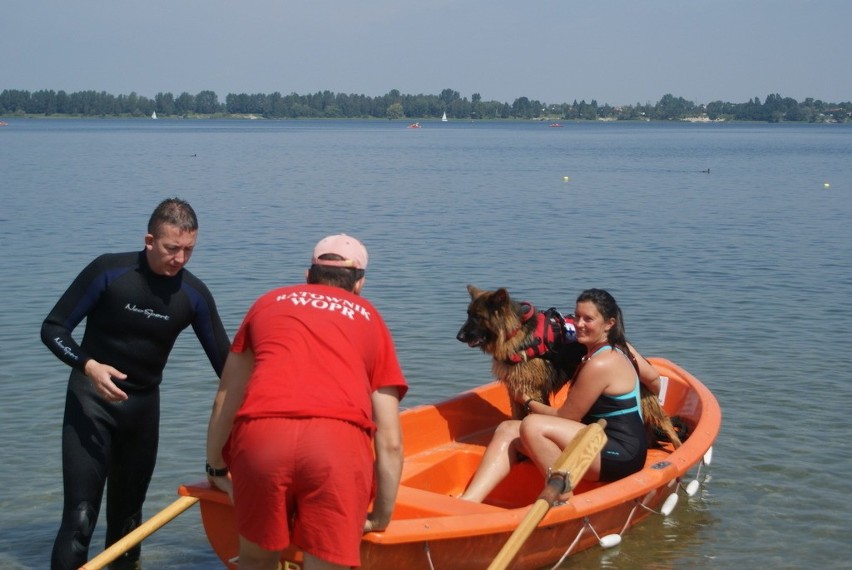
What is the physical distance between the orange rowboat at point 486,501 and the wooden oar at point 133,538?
3.1 inches

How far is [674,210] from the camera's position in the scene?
27.3 metres

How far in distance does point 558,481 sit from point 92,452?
2168 mm

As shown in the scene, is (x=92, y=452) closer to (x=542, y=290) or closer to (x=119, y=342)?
(x=119, y=342)

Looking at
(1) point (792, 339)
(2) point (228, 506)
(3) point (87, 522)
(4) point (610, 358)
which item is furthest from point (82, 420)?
(1) point (792, 339)

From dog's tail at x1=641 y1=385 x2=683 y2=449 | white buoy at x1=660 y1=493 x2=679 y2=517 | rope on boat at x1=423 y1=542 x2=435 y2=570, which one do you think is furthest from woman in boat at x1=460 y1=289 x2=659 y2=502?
rope on boat at x1=423 y1=542 x2=435 y2=570

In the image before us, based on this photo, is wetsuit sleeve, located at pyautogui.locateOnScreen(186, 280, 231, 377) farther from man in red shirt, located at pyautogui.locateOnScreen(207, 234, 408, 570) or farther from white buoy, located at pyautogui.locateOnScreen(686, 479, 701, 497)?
white buoy, located at pyautogui.locateOnScreen(686, 479, 701, 497)

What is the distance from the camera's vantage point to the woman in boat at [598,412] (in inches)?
234

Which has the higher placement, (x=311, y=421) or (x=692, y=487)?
(x=311, y=421)

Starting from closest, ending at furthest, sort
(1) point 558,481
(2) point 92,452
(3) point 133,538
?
(3) point 133,538 → (1) point 558,481 → (2) point 92,452

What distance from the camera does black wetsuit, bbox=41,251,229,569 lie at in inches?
191

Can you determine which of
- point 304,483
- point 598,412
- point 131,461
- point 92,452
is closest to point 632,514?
point 598,412

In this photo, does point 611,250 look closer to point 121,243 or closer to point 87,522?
point 121,243

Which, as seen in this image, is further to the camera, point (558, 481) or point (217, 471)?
point (558, 481)

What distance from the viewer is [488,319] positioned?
6641 mm
